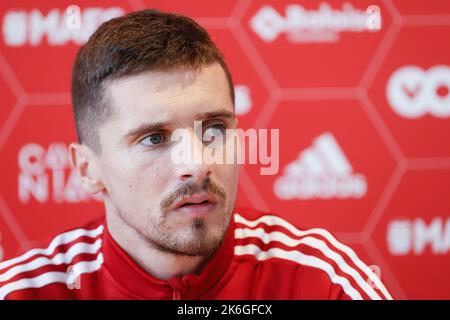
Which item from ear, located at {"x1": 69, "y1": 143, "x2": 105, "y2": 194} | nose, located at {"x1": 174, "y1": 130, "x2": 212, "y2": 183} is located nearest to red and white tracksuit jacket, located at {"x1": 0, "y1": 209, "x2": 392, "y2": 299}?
ear, located at {"x1": 69, "y1": 143, "x2": 105, "y2": 194}

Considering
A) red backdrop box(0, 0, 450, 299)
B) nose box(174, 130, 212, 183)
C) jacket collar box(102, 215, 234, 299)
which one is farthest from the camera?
red backdrop box(0, 0, 450, 299)

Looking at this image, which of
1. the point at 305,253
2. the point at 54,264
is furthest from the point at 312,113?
the point at 54,264

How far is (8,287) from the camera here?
3.73 feet

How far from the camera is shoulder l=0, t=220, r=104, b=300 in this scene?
1147 mm

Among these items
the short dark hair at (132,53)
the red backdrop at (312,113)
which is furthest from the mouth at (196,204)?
the red backdrop at (312,113)

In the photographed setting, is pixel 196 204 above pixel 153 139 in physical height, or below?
below

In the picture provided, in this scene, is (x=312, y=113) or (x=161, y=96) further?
(x=312, y=113)

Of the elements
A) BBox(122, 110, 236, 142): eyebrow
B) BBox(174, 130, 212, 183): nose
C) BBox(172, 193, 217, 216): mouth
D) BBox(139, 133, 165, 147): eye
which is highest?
BBox(122, 110, 236, 142): eyebrow

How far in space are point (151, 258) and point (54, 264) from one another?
0.24 metres

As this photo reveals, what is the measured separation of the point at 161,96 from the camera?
3.34 ft

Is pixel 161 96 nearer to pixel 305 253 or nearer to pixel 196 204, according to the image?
pixel 196 204

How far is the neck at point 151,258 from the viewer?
1.11 meters

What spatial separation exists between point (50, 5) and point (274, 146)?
2.41 feet

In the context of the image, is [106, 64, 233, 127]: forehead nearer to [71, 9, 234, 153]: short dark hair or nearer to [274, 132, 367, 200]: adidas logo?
[71, 9, 234, 153]: short dark hair
